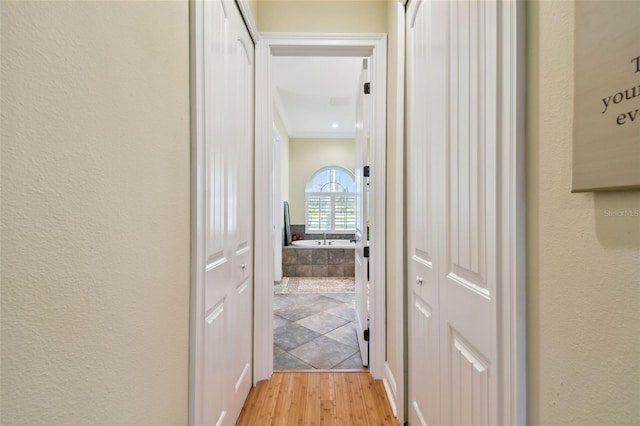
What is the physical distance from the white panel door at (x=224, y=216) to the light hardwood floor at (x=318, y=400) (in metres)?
0.14

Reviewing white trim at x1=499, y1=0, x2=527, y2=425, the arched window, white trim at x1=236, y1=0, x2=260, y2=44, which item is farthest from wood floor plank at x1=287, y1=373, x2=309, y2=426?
the arched window

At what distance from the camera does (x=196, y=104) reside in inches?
39.4

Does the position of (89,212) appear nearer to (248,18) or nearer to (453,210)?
(453,210)

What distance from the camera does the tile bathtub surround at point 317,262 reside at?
5.01 meters

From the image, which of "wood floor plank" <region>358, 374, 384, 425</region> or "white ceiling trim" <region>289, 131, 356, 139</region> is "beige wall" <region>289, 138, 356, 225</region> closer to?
"white ceiling trim" <region>289, 131, 356, 139</region>

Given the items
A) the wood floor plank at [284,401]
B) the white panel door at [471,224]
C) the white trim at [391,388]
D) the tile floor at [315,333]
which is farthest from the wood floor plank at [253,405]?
the white panel door at [471,224]

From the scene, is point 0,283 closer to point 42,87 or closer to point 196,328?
point 42,87

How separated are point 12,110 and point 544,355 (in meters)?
1.08

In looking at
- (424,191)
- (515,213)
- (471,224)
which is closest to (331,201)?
(424,191)

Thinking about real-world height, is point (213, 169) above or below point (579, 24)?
below

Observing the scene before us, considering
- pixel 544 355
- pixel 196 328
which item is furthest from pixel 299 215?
pixel 544 355

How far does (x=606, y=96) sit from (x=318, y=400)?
1.96 metres

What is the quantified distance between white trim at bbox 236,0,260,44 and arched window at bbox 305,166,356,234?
4471 millimetres

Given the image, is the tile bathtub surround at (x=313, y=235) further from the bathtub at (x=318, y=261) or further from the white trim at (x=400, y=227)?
the white trim at (x=400, y=227)
